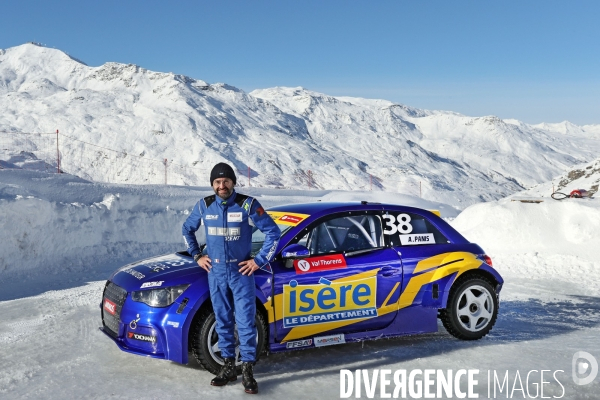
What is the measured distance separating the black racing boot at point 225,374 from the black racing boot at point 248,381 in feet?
0.50

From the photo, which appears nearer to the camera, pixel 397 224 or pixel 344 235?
pixel 344 235

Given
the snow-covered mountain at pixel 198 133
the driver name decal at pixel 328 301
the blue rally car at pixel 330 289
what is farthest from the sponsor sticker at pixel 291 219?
the snow-covered mountain at pixel 198 133

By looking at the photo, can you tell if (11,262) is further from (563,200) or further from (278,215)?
(563,200)

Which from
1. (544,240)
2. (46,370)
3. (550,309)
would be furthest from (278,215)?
(544,240)

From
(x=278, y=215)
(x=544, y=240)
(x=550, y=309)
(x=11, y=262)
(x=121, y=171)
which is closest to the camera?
(x=278, y=215)

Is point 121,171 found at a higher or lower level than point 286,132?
lower

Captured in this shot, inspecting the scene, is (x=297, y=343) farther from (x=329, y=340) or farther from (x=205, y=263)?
(x=205, y=263)

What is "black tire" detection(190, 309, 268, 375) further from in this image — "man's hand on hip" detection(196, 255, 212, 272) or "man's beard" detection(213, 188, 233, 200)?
"man's beard" detection(213, 188, 233, 200)

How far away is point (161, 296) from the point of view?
5.03 meters

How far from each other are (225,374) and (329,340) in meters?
1.14

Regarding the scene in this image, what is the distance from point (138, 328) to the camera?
198 inches

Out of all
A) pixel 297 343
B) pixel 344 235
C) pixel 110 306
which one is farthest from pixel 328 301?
pixel 110 306

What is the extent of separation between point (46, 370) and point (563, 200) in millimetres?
13000

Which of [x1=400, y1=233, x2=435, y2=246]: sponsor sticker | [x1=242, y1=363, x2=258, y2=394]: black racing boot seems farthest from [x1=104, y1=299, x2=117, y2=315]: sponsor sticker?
[x1=400, y1=233, x2=435, y2=246]: sponsor sticker
